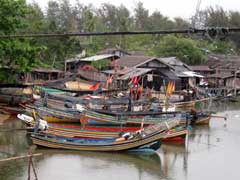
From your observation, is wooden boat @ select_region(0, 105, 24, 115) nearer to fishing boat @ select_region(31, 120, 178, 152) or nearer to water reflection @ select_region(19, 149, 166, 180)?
fishing boat @ select_region(31, 120, 178, 152)

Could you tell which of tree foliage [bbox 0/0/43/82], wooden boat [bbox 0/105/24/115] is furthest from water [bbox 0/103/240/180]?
tree foliage [bbox 0/0/43/82]

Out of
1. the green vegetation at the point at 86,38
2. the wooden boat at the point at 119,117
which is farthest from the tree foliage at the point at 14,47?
the wooden boat at the point at 119,117

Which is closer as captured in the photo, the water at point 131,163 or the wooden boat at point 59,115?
the water at point 131,163

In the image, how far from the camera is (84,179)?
14.1m

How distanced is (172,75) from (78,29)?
89.9 feet

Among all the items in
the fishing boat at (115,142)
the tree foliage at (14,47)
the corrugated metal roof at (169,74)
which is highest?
the tree foliage at (14,47)

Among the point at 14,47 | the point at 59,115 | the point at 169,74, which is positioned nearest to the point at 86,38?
the point at 169,74

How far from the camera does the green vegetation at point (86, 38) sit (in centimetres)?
2472

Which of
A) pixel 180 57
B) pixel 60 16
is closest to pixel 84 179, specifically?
pixel 180 57

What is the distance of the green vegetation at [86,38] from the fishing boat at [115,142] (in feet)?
14.6

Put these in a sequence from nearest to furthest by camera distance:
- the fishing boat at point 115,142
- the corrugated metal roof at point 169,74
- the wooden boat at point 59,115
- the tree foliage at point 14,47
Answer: the fishing boat at point 115,142 < the wooden boat at point 59,115 < the tree foliage at point 14,47 < the corrugated metal roof at point 169,74

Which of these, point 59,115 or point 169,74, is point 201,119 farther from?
point 169,74

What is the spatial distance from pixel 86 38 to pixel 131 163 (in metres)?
38.8

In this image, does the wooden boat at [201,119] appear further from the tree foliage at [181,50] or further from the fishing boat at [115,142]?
the tree foliage at [181,50]
